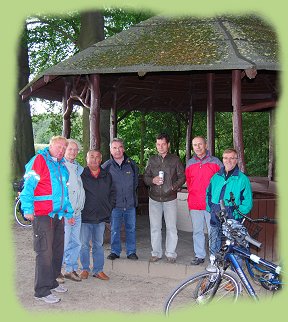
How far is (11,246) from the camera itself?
843 cm

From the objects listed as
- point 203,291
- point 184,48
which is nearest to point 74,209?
point 203,291

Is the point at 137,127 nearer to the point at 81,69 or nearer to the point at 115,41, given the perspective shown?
the point at 115,41

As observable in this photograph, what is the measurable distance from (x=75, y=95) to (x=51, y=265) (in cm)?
411

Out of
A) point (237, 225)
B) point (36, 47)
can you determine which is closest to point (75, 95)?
point (237, 225)

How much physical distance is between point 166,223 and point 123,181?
33.9 inches

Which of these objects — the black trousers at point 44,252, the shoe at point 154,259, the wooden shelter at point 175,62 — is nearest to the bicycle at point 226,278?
the black trousers at point 44,252

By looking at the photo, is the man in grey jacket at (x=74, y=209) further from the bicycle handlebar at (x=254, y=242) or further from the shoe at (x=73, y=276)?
the bicycle handlebar at (x=254, y=242)

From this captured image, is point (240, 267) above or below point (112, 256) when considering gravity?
above

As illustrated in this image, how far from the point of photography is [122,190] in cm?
638

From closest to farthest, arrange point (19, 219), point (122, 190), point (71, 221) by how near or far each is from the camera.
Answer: point (71, 221) < point (122, 190) < point (19, 219)

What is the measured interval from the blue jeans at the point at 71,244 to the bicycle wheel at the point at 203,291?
80.8 inches

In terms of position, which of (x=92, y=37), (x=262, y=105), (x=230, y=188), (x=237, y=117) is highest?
(x=92, y=37)

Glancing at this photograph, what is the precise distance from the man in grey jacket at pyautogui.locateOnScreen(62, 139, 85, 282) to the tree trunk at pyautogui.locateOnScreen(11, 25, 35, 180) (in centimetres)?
959

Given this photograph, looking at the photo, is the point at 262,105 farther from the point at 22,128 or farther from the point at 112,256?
the point at 22,128
